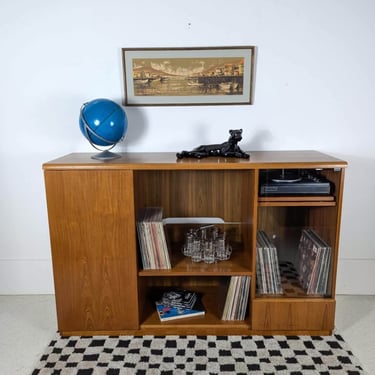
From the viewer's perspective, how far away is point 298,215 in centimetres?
176

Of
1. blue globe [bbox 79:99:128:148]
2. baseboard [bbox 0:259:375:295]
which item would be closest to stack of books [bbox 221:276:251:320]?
baseboard [bbox 0:259:375:295]

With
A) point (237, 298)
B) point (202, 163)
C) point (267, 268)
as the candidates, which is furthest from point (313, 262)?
Answer: point (202, 163)

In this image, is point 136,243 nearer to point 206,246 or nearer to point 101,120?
point 206,246

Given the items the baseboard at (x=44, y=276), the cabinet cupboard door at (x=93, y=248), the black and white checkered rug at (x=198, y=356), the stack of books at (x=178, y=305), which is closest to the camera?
the black and white checkered rug at (x=198, y=356)

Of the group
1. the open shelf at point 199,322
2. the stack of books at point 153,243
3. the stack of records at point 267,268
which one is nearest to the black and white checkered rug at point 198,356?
the open shelf at point 199,322

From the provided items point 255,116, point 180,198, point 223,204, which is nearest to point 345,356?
point 223,204

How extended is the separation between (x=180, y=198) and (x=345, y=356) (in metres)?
1.15

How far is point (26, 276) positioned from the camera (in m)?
2.18

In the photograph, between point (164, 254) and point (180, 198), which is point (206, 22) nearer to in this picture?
point (180, 198)

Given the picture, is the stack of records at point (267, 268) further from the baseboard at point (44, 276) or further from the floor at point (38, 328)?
the baseboard at point (44, 276)

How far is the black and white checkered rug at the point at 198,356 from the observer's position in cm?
152

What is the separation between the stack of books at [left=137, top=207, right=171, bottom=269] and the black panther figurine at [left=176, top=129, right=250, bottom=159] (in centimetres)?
36

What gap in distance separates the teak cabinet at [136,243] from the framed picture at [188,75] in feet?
1.14

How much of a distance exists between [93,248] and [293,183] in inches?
39.9
